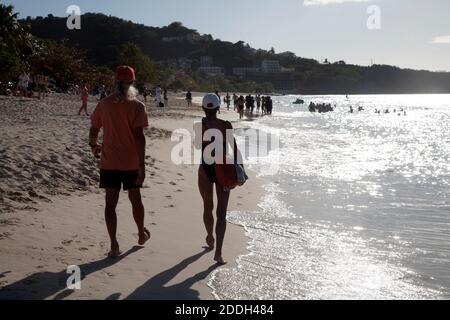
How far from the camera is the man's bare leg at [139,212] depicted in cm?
449

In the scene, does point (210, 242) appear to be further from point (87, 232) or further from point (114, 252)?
point (87, 232)

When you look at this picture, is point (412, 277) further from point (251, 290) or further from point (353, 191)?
point (353, 191)

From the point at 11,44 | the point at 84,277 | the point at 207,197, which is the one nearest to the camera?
the point at 84,277

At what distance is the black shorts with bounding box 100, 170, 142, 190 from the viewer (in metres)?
4.28

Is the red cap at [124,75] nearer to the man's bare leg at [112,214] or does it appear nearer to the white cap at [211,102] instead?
the white cap at [211,102]

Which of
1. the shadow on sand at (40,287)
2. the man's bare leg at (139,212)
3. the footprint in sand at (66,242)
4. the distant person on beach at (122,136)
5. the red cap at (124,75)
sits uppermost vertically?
the red cap at (124,75)

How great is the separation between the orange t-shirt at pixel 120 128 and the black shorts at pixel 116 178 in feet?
0.14

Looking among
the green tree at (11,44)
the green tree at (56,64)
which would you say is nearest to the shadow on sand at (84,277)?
the green tree at (11,44)

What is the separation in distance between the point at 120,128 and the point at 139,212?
0.88 m

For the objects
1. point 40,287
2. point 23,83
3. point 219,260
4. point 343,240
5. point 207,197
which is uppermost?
point 23,83

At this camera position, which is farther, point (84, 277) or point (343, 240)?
point (343, 240)

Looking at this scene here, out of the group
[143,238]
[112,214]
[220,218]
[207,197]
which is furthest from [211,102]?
[143,238]

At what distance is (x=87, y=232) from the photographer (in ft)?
16.5
